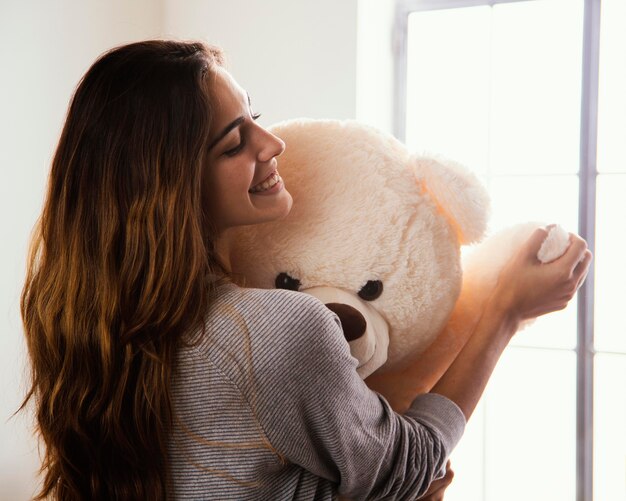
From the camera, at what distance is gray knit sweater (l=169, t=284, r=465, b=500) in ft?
2.72

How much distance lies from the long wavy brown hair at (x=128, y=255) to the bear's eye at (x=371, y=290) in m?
0.22

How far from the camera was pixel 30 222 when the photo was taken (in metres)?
1.74

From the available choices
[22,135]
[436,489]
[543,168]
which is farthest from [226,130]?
[543,168]

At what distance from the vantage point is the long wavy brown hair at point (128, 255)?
85 centimetres

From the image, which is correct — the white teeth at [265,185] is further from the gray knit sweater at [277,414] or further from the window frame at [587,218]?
the window frame at [587,218]

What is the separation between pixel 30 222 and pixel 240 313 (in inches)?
43.1

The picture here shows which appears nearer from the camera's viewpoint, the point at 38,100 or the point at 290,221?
the point at 290,221

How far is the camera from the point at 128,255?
86 centimetres

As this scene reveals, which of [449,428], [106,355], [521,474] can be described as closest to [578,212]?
[521,474]

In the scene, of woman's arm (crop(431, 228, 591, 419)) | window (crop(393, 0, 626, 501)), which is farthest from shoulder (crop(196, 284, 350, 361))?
window (crop(393, 0, 626, 501))

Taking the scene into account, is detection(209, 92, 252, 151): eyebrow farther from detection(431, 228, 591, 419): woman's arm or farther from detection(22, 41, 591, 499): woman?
detection(431, 228, 591, 419): woman's arm

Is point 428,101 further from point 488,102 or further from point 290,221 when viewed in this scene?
point 290,221

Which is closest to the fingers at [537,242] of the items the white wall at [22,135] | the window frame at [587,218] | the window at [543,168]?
the window at [543,168]

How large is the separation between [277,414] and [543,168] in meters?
1.34
